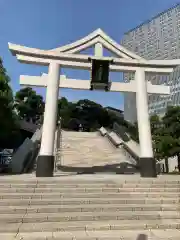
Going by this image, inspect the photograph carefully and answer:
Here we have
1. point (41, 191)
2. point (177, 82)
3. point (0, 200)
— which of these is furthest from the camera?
point (177, 82)

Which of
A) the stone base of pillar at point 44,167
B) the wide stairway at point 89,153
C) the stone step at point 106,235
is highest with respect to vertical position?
the wide stairway at point 89,153

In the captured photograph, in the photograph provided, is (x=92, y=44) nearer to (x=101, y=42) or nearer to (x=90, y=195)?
(x=101, y=42)

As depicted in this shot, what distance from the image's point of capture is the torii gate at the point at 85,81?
11586 mm

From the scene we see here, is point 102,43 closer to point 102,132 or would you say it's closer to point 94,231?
point 94,231

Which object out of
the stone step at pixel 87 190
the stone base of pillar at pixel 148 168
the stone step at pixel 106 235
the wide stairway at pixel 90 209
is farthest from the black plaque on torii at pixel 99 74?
the stone step at pixel 106 235

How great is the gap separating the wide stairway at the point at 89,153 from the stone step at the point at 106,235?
903 centimetres

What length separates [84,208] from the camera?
761 cm

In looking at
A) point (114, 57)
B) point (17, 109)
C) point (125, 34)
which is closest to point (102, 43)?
point (114, 57)

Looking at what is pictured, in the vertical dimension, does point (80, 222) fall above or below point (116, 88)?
below

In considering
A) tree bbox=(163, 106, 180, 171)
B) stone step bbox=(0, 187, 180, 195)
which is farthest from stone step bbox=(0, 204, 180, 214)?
tree bbox=(163, 106, 180, 171)

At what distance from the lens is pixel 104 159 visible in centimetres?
1756

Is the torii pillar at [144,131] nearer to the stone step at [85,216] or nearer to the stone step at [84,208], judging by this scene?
the stone step at [84,208]

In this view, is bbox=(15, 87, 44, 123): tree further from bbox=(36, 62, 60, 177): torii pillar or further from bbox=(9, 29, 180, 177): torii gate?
bbox=(36, 62, 60, 177): torii pillar

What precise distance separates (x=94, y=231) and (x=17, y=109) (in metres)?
50.6
